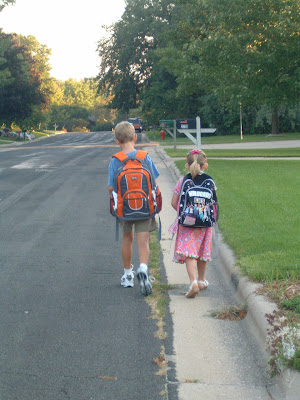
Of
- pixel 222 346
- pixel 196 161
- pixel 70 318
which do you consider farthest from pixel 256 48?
pixel 222 346

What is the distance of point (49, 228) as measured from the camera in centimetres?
920

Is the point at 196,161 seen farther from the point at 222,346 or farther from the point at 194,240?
the point at 222,346

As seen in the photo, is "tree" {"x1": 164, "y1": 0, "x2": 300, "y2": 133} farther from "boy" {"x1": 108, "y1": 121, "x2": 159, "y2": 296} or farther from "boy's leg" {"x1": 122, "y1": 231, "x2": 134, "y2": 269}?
"boy's leg" {"x1": 122, "y1": 231, "x2": 134, "y2": 269}

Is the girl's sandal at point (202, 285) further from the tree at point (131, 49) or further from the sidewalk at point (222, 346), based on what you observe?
the tree at point (131, 49)

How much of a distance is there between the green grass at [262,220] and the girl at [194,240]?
0.47 m

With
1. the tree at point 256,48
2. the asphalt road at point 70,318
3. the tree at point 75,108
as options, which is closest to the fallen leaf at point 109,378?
the asphalt road at point 70,318

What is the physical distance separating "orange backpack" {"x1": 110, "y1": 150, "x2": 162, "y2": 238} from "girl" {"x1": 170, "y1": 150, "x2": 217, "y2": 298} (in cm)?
36

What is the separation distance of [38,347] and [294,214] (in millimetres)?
5542

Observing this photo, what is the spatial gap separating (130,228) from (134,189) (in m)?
0.53

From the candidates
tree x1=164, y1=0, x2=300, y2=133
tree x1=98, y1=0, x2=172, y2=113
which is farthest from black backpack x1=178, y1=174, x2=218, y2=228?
tree x1=98, y1=0, x2=172, y2=113

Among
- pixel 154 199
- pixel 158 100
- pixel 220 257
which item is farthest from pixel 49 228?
pixel 158 100

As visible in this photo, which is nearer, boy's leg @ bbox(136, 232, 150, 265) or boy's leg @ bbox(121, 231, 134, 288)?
boy's leg @ bbox(136, 232, 150, 265)

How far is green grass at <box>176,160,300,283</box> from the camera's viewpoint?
5922 millimetres

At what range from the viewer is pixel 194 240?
5773 millimetres
